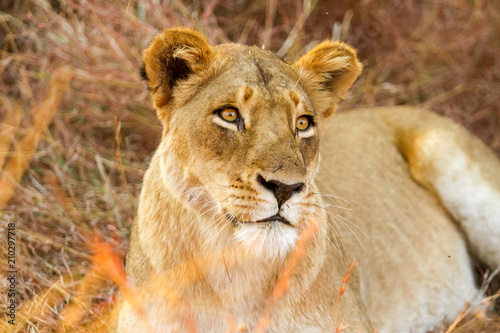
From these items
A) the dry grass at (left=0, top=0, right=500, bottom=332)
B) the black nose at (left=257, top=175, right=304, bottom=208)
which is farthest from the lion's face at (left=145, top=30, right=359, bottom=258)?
the dry grass at (left=0, top=0, right=500, bottom=332)

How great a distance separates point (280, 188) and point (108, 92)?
3745 mm

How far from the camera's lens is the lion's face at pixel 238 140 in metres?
2.48

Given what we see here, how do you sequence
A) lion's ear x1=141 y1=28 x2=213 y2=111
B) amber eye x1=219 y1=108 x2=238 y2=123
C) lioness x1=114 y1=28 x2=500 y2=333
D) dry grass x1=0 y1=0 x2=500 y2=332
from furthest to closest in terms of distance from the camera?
dry grass x1=0 y1=0 x2=500 y2=332 → lion's ear x1=141 y1=28 x2=213 y2=111 → amber eye x1=219 y1=108 x2=238 y2=123 → lioness x1=114 y1=28 x2=500 y2=333

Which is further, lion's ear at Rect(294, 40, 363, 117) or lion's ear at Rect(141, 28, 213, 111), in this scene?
lion's ear at Rect(294, 40, 363, 117)

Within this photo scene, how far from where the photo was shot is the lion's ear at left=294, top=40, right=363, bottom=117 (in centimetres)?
320

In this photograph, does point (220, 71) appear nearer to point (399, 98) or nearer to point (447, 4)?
point (399, 98)

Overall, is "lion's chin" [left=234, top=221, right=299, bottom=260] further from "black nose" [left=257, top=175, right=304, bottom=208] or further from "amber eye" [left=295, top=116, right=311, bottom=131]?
"amber eye" [left=295, top=116, right=311, bottom=131]

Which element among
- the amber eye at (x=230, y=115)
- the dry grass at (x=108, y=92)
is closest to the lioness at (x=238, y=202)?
the amber eye at (x=230, y=115)

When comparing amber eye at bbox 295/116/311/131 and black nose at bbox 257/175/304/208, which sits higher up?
amber eye at bbox 295/116/311/131

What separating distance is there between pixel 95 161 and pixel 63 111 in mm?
685

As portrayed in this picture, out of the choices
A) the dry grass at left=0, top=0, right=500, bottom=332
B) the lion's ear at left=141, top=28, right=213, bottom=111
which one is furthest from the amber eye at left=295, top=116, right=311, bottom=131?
the dry grass at left=0, top=0, right=500, bottom=332

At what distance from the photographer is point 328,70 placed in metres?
3.26

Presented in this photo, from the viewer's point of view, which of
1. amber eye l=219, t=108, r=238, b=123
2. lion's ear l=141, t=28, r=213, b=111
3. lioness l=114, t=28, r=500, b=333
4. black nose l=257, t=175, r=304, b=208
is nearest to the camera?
black nose l=257, t=175, r=304, b=208

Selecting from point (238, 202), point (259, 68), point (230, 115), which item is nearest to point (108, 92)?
point (259, 68)
